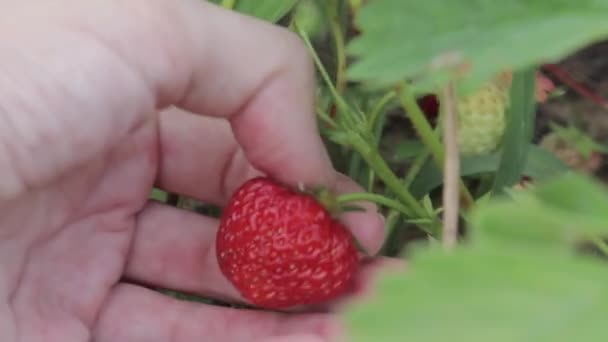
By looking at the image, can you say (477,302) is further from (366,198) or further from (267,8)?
(267,8)

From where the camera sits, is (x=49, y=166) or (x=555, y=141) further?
(x=555, y=141)

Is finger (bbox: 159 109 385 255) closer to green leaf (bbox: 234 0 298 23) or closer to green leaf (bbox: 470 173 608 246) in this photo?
green leaf (bbox: 234 0 298 23)

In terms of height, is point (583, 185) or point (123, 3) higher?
point (583, 185)

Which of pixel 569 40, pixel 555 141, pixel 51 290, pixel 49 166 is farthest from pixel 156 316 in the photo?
pixel 569 40

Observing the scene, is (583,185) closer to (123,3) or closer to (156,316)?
(123,3)

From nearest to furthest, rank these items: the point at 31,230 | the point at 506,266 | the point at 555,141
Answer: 1. the point at 506,266
2. the point at 31,230
3. the point at 555,141

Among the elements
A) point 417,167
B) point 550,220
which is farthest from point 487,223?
point 417,167

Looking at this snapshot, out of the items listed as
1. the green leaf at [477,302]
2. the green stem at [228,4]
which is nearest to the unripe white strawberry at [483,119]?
the green stem at [228,4]

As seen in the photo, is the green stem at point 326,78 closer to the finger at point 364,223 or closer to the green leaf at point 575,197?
the finger at point 364,223

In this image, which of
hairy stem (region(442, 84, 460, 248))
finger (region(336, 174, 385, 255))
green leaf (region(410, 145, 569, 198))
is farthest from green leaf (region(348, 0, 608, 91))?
green leaf (region(410, 145, 569, 198))
